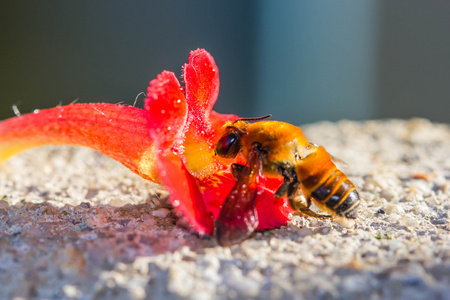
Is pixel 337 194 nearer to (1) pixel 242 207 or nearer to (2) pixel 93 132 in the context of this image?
(1) pixel 242 207

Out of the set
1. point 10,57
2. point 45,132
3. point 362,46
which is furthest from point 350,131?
point 10,57

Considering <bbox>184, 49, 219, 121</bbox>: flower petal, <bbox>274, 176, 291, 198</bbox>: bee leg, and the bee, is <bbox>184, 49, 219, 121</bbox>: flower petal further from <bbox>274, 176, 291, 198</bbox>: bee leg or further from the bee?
<bbox>274, 176, 291, 198</bbox>: bee leg

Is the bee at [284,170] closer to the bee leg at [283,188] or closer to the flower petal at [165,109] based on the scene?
the bee leg at [283,188]

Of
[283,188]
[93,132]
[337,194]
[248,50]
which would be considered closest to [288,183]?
[283,188]

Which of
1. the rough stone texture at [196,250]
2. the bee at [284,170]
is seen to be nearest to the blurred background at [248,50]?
the rough stone texture at [196,250]

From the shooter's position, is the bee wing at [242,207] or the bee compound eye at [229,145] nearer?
the bee wing at [242,207]

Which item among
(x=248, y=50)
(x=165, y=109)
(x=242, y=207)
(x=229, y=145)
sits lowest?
(x=248, y=50)

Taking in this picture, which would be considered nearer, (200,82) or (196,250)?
(196,250)
